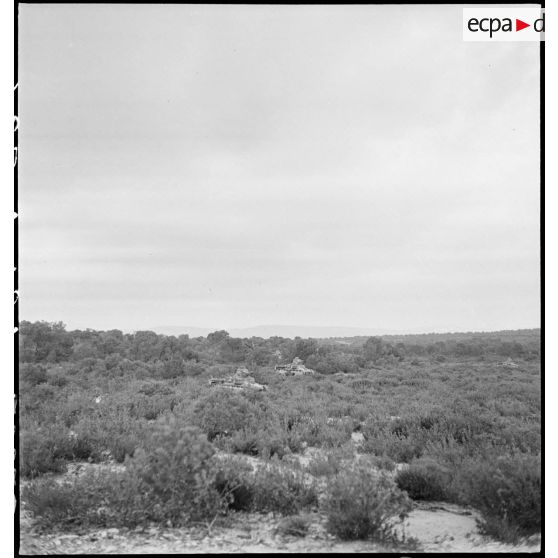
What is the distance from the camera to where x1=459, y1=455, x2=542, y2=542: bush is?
4.18 meters

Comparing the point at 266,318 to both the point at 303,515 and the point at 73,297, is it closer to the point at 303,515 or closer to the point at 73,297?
the point at 73,297

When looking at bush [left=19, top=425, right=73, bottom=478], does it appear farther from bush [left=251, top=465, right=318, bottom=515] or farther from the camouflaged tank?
the camouflaged tank

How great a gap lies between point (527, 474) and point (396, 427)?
2910 millimetres

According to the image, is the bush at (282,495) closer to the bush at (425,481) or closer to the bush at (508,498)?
the bush at (425,481)

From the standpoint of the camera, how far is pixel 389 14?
496 centimetres

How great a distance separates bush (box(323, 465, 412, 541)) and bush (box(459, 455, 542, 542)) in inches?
29.0

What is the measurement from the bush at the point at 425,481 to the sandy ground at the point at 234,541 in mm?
538

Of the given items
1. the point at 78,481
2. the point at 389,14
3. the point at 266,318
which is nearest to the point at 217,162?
the point at 389,14

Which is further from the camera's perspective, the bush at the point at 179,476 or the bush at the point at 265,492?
the bush at the point at 265,492

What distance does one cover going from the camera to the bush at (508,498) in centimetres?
418

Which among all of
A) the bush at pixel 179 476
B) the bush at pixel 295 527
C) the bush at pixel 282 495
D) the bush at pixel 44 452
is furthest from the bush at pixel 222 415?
→ the bush at pixel 295 527

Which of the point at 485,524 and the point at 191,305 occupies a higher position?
the point at 191,305

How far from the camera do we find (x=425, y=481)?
4.94 meters

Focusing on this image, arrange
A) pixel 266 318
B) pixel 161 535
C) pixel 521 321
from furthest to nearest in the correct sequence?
pixel 266 318
pixel 521 321
pixel 161 535
